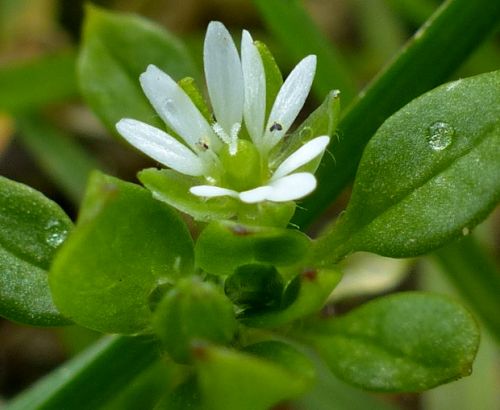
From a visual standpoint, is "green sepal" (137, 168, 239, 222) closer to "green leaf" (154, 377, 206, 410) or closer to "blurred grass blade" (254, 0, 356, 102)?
"green leaf" (154, 377, 206, 410)

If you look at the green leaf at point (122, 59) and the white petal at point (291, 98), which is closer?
the white petal at point (291, 98)

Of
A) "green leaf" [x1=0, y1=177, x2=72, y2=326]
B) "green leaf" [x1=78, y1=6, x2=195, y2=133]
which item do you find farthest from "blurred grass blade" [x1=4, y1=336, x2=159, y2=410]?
"green leaf" [x1=78, y1=6, x2=195, y2=133]

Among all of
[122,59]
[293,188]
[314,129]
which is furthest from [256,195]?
[122,59]

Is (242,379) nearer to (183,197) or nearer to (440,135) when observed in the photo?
(183,197)

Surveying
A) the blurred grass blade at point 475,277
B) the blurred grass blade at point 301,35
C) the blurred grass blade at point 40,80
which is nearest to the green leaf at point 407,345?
the blurred grass blade at point 475,277

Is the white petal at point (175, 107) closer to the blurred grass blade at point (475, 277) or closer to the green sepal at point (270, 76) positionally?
the green sepal at point (270, 76)
